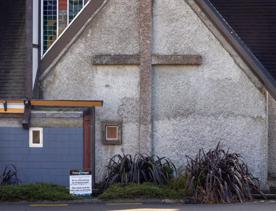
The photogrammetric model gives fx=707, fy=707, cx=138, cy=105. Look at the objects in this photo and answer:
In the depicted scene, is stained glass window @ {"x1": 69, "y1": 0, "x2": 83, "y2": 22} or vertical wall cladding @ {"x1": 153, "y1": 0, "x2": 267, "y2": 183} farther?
stained glass window @ {"x1": 69, "y1": 0, "x2": 83, "y2": 22}

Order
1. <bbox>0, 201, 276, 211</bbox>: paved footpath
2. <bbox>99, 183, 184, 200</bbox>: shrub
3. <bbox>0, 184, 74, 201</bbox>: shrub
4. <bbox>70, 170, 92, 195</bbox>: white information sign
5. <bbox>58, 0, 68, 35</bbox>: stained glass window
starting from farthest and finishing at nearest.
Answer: <bbox>58, 0, 68, 35</bbox>: stained glass window
<bbox>70, 170, 92, 195</bbox>: white information sign
<bbox>99, 183, 184, 200</bbox>: shrub
<bbox>0, 184, 74, 201</bbox>: shrub
<bbox>0, 201, 276, 211</bbox>: paved footpath

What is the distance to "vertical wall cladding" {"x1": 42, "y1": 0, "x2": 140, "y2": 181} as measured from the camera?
17906mm

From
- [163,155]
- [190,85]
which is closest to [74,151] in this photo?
[163,155]

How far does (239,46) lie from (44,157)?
18.0ft

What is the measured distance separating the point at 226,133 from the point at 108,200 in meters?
4.03

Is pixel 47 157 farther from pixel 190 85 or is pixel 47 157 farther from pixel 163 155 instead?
pixel 190 85

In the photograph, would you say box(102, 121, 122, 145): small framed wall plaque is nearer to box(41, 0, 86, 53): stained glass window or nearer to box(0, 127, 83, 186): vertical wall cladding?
box(0, 127, 83, 186): vertical wall cladding

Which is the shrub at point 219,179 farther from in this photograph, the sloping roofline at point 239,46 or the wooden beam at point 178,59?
the wooden beam at point 178,59

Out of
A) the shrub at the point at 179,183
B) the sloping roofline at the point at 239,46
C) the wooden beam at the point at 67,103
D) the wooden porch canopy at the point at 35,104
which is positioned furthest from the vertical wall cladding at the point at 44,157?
the sloping roofline at the point at 239,46

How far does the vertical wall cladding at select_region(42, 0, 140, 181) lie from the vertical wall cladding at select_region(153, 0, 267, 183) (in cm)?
62

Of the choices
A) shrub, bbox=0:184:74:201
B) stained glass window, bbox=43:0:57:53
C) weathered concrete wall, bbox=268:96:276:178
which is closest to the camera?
shrub, bbox=0:184:74:201

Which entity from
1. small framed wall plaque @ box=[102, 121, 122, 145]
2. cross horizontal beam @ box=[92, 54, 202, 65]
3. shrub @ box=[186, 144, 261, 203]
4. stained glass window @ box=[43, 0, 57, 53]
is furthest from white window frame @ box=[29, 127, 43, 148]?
shrub @ box=[186, 144, 261, 203]

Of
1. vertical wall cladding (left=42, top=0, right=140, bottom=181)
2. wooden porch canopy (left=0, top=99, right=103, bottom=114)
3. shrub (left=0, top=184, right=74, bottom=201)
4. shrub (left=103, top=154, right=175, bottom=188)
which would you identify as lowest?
shrub (left=0, top=184, right=74, bottom=201)

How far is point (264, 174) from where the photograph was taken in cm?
1778
